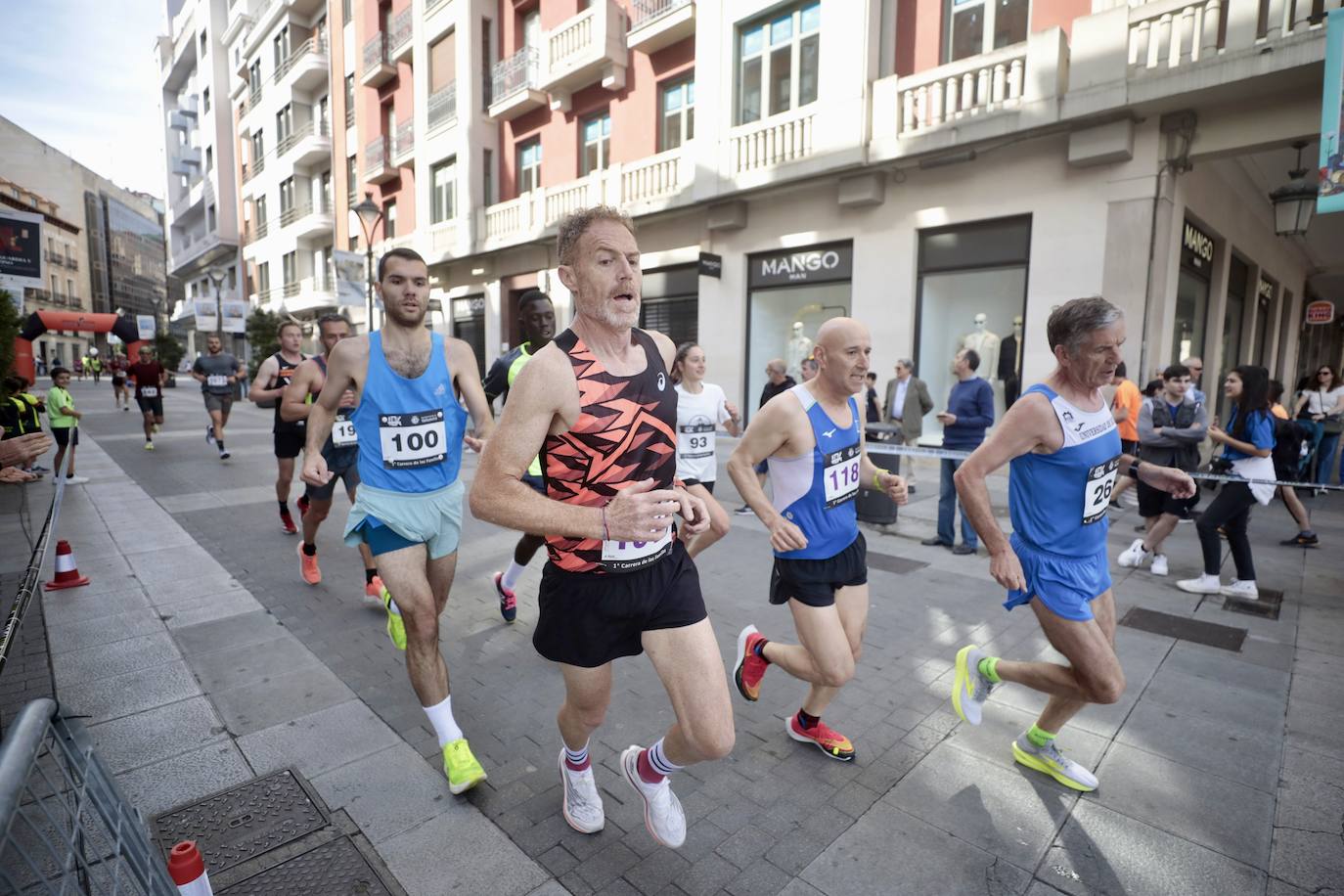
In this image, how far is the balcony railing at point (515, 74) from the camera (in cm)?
1906

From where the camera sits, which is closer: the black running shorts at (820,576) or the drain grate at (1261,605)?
the black running shorts at (820,576)

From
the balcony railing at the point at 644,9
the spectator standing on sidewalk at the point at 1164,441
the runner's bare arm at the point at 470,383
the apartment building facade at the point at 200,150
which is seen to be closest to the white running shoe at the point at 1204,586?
the spectator standing on sidewalk at the point at 1164,441

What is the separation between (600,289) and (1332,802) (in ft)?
12.0

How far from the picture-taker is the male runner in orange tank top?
7.14 feet

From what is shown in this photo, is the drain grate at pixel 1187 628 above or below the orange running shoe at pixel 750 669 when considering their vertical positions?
below

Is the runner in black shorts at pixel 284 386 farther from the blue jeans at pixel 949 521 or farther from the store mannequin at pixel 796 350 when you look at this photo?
the store mannequin at pixel 796 350

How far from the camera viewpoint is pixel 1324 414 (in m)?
10.8

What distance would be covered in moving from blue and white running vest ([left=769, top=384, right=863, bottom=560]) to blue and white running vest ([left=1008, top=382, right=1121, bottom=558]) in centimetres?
71

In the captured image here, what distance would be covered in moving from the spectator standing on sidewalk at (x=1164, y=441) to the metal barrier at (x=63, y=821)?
7398 millimetres

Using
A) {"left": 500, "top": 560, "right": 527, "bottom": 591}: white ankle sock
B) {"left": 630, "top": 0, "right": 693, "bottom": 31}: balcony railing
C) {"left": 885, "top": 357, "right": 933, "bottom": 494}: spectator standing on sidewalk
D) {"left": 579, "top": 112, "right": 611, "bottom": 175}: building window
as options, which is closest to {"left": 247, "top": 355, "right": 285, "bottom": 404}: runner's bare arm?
→ {"left": 500, "top": 560, "right": 527, "bottom": 591}: white ankle sock

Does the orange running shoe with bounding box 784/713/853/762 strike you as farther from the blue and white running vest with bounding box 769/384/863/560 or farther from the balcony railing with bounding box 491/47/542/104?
the balcony railing with bounding box 491/47/542/104

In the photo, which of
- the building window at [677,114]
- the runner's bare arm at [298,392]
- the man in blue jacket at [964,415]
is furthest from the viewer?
the building window at [677,114]

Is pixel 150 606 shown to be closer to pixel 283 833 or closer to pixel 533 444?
pixel 283 833

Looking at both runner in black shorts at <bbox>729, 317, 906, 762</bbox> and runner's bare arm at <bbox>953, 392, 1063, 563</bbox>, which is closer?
runner's bare arm at <bbox>953, 392, 1063, 563</bbox>
